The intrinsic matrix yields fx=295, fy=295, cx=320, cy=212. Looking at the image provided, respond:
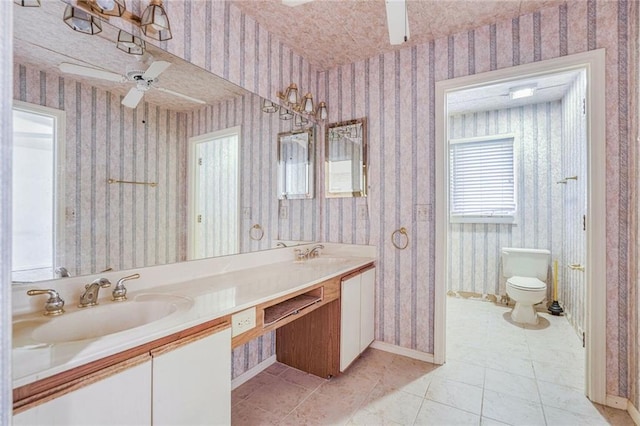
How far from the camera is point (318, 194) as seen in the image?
9.00 feet

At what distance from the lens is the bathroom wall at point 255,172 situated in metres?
1.81

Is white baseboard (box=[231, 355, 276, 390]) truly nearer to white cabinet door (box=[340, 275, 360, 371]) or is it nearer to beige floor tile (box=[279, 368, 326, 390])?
beige floor tile (box=[279, 368, 326, 390])

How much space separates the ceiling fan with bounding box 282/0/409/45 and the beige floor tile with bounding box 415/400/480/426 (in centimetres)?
197

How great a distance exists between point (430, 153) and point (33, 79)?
225cm

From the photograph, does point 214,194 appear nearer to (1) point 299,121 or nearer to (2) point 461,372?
(1) point 299,121

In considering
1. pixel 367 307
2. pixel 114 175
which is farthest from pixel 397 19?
pixel 367 307

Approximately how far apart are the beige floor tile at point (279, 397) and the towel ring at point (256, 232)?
3.25ft

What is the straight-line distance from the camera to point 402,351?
2379 mm

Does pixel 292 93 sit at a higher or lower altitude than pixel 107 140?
higher

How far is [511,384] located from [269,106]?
8.46 feet

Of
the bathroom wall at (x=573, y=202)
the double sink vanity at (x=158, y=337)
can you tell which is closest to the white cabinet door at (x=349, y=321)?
the double sink vanity at (x=158, y=337)

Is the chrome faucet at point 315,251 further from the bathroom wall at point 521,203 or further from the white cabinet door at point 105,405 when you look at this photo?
the bathroom wall at point 521,203

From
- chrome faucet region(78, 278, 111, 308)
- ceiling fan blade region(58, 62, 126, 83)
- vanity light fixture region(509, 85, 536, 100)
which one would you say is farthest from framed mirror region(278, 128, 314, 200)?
vanity light fixture region(509, 85, 536, 100)

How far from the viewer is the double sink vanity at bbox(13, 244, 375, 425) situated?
74 centimetres
